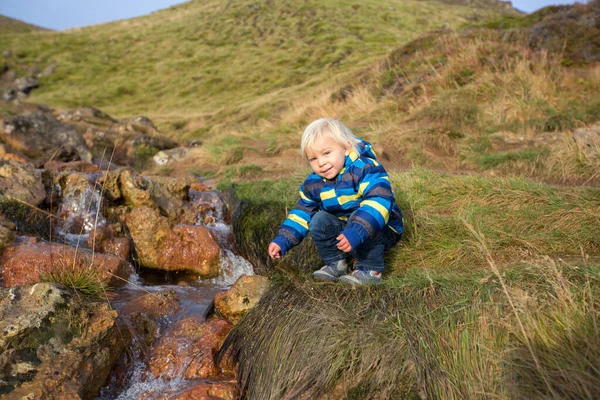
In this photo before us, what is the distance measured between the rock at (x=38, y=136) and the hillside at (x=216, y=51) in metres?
10.1

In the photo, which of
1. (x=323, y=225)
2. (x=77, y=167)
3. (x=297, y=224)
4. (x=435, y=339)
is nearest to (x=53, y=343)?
(x=297, y=224)

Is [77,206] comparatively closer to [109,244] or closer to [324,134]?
[109,244]

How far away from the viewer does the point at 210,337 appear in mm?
3363

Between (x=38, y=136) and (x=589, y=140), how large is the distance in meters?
11.1

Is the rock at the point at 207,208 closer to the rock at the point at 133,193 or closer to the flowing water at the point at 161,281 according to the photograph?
the flowing water at the point at 161,281

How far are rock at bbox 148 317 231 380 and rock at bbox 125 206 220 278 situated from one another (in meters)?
1.78

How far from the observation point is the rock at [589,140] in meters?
5.73

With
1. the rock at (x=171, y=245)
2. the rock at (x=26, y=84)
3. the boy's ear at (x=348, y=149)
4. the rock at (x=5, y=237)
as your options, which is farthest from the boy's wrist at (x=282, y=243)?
the rock at (x=26, y=84)

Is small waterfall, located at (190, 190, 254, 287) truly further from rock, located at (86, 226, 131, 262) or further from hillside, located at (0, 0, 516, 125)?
hillside, located at (0, 0, 516, 125)

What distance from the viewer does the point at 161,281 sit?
5102 mm

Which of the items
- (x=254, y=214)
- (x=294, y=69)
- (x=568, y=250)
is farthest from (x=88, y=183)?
(x=294, y=69)

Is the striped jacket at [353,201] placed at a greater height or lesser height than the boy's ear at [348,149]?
lesser

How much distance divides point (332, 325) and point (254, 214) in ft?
10.7

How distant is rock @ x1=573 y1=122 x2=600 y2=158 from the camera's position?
5730 millimetres
